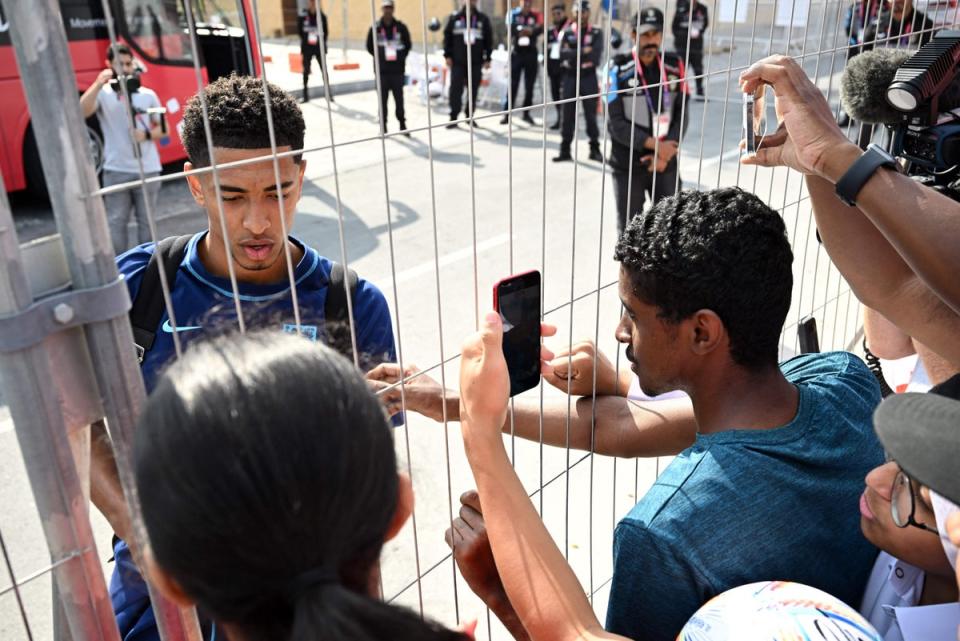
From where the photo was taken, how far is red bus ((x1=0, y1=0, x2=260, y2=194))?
21.1 ft

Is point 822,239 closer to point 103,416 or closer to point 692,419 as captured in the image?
point 692,419

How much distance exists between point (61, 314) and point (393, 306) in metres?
3.21

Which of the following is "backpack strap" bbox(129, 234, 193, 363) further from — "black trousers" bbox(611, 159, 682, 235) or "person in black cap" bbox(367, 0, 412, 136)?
"person in black cap" bbox(367, 0, 412, 136)

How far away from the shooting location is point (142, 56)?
7305 mm

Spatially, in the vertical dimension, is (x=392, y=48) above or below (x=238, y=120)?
below

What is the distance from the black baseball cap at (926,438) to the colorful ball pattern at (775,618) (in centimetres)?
30

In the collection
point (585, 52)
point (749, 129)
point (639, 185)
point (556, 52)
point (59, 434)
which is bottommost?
point (639, 185)

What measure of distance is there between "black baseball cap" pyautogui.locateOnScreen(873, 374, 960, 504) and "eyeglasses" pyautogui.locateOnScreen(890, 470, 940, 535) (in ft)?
0.95

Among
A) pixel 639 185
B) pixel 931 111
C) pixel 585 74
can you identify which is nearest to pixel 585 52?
pixel 585 74

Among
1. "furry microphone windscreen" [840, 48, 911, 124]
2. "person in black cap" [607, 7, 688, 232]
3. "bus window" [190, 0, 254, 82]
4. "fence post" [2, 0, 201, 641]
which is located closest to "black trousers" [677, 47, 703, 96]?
"person in black cap" [607, 7, 688, 232]

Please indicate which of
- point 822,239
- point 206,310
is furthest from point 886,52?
point 206,310

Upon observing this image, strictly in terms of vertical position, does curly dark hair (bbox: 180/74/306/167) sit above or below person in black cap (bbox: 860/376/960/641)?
above

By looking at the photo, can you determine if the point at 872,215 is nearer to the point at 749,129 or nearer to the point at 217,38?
the point at 749,129

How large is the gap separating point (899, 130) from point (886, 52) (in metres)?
0.39
